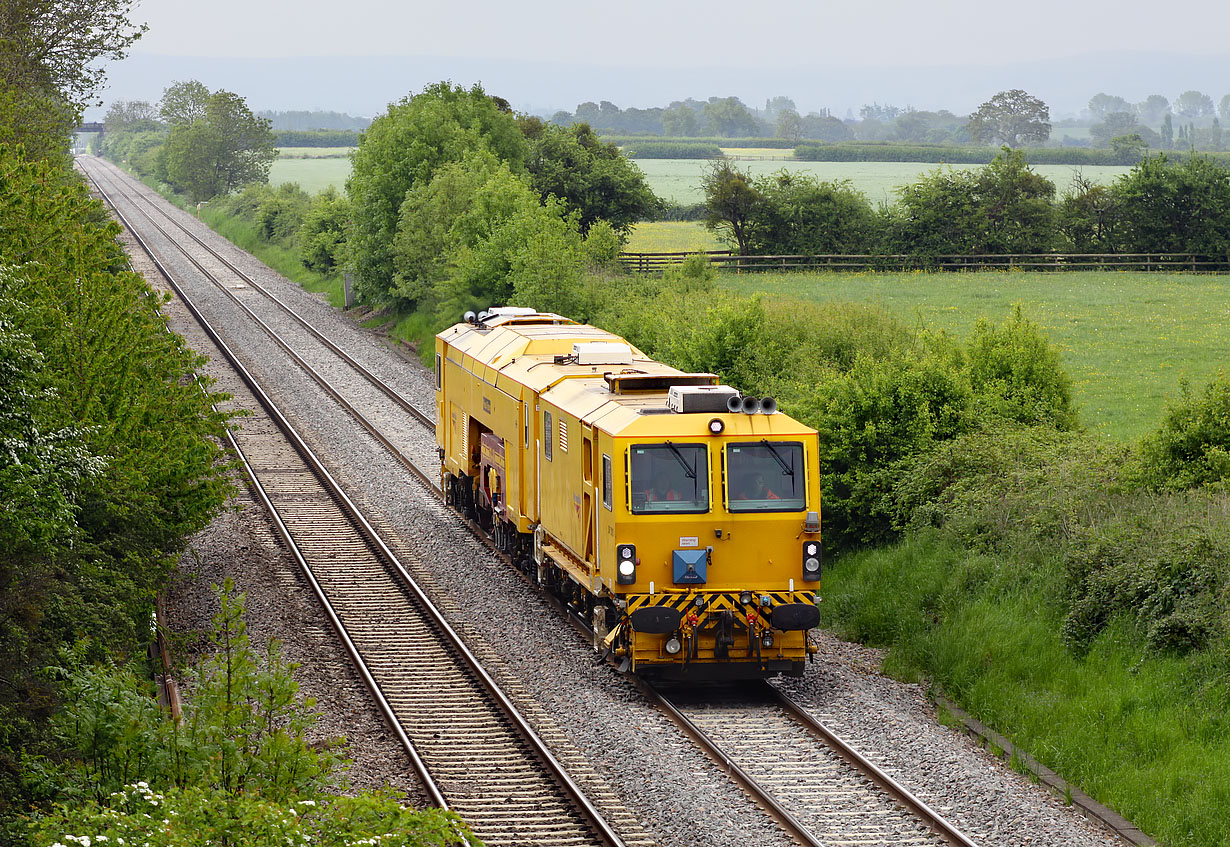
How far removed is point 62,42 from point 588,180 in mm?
25402

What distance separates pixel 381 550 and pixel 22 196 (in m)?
7.76

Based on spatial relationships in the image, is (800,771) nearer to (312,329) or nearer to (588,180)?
(312,329)

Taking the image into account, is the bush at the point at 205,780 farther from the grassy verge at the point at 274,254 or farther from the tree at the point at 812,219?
the tree at the point at 812,219

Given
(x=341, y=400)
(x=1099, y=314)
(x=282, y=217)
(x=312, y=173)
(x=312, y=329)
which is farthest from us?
(x=312, y=173)

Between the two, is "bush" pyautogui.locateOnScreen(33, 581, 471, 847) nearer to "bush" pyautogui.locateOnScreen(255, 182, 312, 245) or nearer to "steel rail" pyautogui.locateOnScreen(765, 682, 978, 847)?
"steel rail" pyautogui.locateOnScreen(765, 682, 978, 847)

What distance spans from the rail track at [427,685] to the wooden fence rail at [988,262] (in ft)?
125

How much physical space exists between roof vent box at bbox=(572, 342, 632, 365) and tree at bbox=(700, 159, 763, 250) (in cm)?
4465

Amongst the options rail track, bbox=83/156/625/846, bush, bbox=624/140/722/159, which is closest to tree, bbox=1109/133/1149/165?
bush, bbox=624/140/722/159

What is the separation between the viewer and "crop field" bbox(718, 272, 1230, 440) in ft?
98.0

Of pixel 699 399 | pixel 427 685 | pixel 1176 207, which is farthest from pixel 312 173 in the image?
pixel 699 399

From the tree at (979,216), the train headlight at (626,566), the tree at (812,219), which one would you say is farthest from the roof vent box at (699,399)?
the tree at (812,219)

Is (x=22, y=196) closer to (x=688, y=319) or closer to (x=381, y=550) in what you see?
(x=381, y=550)

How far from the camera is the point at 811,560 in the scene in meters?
14.6

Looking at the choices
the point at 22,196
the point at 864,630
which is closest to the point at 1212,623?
the point at 864,630
